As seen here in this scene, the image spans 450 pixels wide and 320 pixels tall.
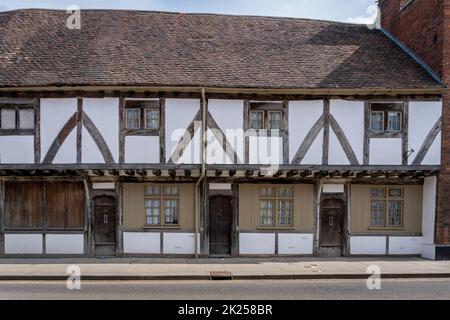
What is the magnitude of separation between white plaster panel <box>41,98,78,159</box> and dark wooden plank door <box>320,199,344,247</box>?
363 inches

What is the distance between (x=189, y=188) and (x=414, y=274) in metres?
7.33

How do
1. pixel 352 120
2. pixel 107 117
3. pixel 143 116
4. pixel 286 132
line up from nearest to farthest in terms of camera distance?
pixel 107 117 < pixel 143 116 < pixel 286 132 < pixel 352 120

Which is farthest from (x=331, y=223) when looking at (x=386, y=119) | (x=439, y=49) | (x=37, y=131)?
(x=37, y=131)

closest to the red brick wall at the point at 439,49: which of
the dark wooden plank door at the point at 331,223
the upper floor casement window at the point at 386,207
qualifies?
the upper floor casement window at the point at 386,207

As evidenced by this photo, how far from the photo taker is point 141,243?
1254cm

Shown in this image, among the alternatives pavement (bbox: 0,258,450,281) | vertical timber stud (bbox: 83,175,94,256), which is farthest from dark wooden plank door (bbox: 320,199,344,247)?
vertical timber stud (bbox: 83,175,94,256)

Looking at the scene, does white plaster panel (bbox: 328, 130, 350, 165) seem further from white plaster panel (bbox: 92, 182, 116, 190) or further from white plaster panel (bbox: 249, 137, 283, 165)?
A: white plaster panel (bbox: 92, 182, 116, 190)

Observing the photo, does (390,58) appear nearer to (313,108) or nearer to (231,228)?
(313,108)

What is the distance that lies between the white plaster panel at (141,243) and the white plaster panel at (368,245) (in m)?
6.82

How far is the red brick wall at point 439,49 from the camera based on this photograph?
40.6 feet

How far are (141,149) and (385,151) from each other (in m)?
8.22

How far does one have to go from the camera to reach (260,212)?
12875 mm

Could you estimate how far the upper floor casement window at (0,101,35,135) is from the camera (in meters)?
12.1

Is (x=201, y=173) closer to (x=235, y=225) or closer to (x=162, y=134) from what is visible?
(x=162, y=134)
